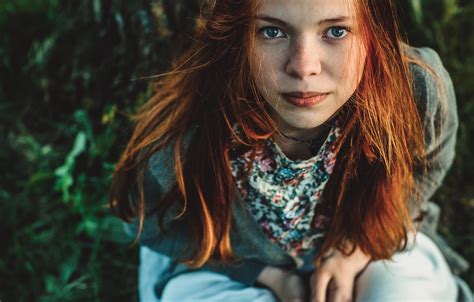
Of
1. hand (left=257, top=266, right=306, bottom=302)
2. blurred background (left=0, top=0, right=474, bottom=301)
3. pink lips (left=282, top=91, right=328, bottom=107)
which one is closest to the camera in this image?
pink lips (left=282, top=91, right=328, bottom=107)

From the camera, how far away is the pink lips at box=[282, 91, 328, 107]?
46.8 inches

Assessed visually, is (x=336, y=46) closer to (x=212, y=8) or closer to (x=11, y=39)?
(x=212, y=8)

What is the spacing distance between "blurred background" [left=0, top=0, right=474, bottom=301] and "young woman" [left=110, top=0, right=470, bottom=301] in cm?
38

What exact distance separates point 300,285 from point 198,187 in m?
0.51

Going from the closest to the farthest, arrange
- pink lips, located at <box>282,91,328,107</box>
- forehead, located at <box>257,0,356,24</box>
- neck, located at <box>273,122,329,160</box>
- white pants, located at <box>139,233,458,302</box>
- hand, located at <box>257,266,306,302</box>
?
forehead, located at <box>257,0,356,24</box>, pink lips, located at <box>282,91,328,107</box>, neck, located at <box>273,122,329,160</box>, white pants, located at <box>139,233,458,302</box>, hand, located at <box>257,266,306,302</box>

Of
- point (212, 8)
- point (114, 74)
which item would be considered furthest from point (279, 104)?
point (114, 74)

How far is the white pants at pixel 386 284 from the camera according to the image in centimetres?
165

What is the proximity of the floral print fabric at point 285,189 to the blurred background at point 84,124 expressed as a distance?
0.69 metres

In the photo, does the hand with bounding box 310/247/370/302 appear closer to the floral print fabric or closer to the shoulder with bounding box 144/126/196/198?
the floral print fabric

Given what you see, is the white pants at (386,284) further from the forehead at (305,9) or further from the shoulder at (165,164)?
the forehead at (305,9)

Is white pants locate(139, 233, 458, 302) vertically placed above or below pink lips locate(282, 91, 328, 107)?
below

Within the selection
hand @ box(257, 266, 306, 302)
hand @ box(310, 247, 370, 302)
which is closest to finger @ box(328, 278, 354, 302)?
hand @ box(310, 247, 370, 302)

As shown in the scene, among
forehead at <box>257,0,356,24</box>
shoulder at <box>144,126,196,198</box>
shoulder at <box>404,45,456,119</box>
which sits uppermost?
forehead at <box>257,0,356,24</box>

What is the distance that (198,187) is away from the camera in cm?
150
